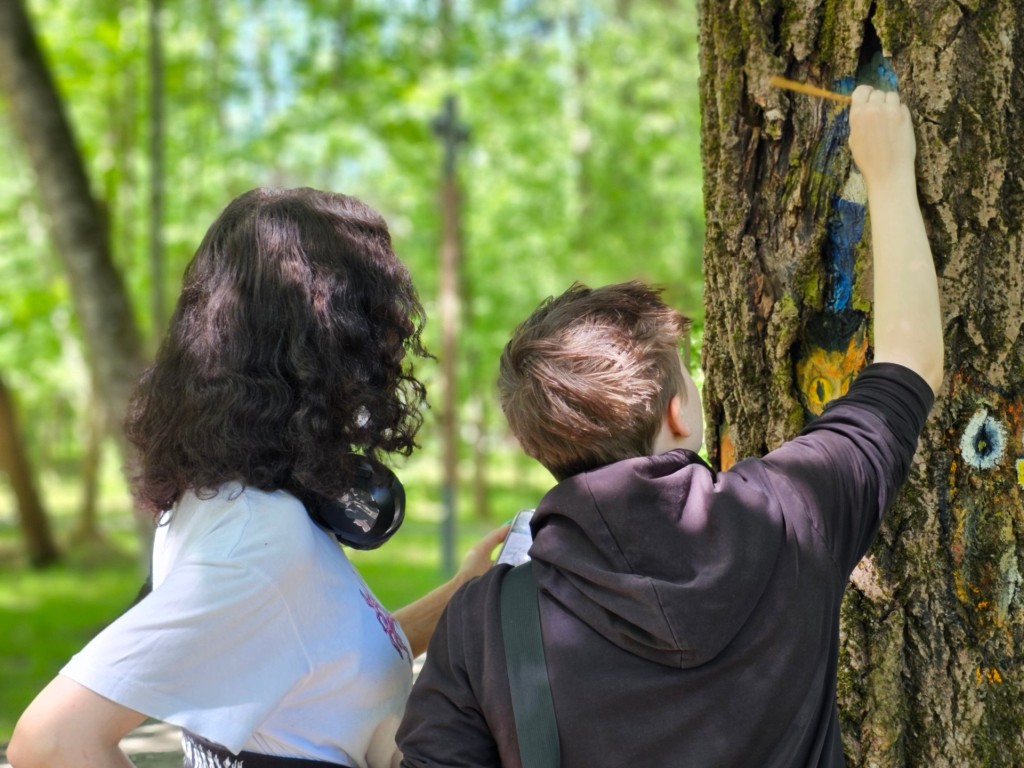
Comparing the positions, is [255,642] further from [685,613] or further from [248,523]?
[685,613]

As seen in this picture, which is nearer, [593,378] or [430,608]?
[593,378]

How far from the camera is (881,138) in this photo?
186 centimetres

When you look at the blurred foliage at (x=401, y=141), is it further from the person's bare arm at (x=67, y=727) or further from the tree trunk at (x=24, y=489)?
the person's bare arm at (x=67, y=727)

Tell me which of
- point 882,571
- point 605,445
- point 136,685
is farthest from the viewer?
point 882,571

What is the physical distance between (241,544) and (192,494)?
167mm

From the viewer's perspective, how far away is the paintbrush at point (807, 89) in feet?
6.48

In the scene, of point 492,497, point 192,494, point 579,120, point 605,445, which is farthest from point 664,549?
point 492,497

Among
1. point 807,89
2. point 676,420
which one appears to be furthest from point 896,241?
point 676,420

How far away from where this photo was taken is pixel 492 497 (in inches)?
982

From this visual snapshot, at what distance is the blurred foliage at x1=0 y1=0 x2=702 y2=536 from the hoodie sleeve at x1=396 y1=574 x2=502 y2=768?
13.3 meters

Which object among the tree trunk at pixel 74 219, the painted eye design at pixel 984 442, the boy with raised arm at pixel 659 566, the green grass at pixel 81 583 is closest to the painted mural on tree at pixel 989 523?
the painted eye design at pixel 984 442

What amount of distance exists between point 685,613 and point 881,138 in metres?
0.94

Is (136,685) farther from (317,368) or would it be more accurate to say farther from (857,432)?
(857,432)

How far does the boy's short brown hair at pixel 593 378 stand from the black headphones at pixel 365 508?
0.25 metres
